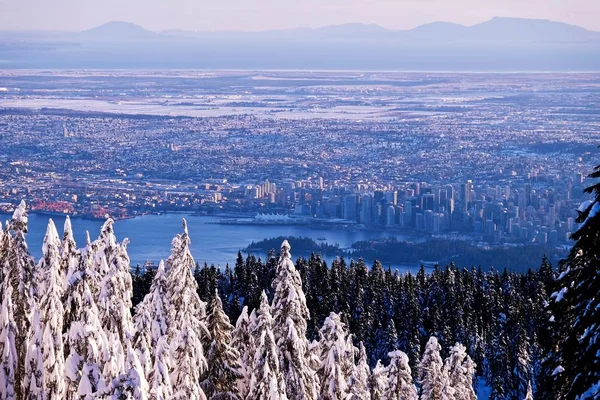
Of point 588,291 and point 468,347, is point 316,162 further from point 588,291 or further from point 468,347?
point 588,291

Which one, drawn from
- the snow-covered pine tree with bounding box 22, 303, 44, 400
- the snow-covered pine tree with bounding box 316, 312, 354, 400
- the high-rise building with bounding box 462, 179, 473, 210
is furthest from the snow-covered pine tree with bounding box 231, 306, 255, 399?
the high-rise building with bounding box 462, 179, 473, 210

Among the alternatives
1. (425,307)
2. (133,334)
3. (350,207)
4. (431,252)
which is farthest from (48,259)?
(350,207)

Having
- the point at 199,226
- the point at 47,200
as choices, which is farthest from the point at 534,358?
the point at 47,200

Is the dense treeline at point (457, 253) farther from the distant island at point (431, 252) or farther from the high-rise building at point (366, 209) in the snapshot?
the high-rise building at point (366, 209)

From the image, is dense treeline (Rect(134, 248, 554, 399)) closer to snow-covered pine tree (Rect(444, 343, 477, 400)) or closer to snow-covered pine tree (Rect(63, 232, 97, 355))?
snow-covered pine tree (Rect(444, 343, 477, 400))

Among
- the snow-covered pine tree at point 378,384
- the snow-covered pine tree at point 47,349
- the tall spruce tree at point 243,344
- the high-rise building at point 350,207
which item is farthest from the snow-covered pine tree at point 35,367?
the high-rise building at point 350,207

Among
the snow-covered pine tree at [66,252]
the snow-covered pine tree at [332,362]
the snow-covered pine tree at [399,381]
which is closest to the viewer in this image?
the snow-covered pine tree at [66,252]
